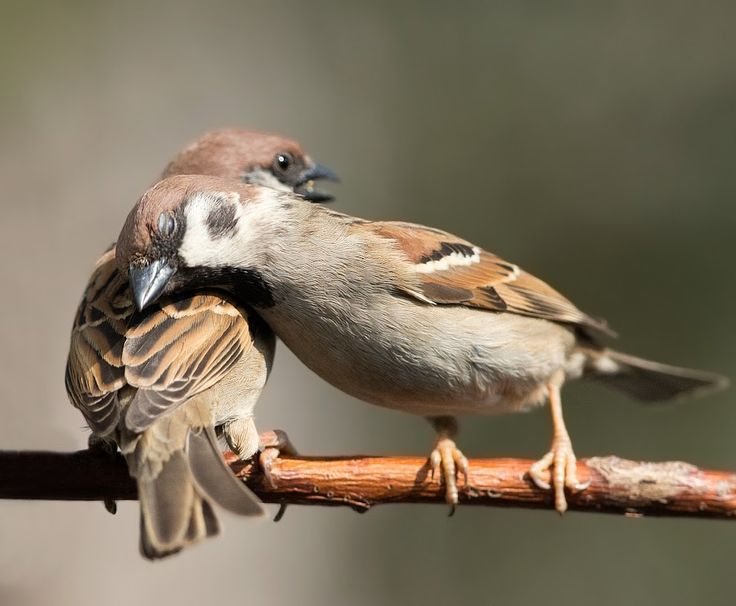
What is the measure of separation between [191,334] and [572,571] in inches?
171

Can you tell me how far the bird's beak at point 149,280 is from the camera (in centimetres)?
307

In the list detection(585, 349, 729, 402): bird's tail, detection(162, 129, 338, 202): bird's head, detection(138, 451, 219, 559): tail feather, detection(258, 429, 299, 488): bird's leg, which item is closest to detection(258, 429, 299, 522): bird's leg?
detection(258, 429, 299, 488): bird's leg

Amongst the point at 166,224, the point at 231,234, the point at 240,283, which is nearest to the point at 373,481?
the point at 240,283

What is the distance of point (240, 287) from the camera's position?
3383mm

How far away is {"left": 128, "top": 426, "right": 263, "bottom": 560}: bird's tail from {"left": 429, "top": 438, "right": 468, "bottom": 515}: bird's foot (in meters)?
0.74

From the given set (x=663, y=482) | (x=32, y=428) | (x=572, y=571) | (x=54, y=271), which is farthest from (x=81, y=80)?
(x=663, y=482)

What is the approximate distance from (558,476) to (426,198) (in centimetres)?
486

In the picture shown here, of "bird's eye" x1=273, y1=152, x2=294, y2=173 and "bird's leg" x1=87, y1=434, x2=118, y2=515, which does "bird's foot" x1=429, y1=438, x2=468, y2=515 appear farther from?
"bird's eye" x1=273, y1=152, x2=294, y2=173

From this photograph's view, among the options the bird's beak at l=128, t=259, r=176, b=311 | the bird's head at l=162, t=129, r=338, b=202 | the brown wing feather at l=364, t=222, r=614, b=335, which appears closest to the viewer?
the bird's beak at l=128, t=259, r=176, b=311

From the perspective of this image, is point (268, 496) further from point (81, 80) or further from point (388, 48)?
point (388, 48)

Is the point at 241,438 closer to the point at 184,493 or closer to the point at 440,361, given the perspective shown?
the point at 184,493

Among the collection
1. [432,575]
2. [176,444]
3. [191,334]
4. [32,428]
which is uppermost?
[191,334]

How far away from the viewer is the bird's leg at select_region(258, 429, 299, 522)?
3.23 meters

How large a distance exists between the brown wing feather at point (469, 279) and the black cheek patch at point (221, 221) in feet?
1.73
